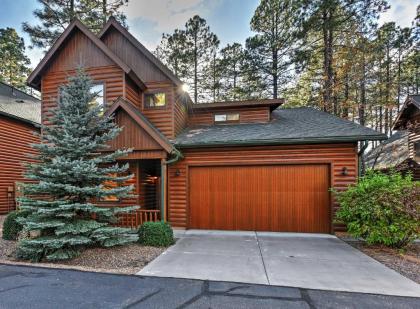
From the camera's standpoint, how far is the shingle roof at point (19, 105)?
1228 centimetres

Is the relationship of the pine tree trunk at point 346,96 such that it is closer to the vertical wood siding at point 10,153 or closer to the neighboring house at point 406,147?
the neighboring house at point 406,147

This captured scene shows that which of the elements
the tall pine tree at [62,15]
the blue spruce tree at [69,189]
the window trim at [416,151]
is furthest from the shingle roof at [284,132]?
the tall pine tree at [62,15]

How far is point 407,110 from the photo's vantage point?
12.3 metres

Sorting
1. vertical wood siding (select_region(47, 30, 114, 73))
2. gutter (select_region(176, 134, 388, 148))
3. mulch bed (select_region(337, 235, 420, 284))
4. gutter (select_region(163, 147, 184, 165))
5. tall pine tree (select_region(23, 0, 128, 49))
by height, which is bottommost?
mulch bed (select_region(337, 235, 420, 284))

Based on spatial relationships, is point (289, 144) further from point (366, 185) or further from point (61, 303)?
point (61, 303)

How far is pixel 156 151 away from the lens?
23.5 ft

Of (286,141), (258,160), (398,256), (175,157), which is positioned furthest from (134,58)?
(398,256)

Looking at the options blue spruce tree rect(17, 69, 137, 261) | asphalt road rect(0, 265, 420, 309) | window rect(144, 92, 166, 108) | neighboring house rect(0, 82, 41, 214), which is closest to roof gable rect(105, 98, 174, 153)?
blue spruce tree rect(17, 69, 137, 261)

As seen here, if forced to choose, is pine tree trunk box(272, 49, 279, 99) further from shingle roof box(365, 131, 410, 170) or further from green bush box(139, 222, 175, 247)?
green bush box(139, 222, 175, 247)

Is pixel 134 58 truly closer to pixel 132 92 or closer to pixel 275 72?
pixel 132 92

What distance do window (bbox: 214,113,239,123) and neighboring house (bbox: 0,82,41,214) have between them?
9173mm

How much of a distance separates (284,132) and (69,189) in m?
6.77

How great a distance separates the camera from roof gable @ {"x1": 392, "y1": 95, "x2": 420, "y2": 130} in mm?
11520

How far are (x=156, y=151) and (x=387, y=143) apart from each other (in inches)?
677
